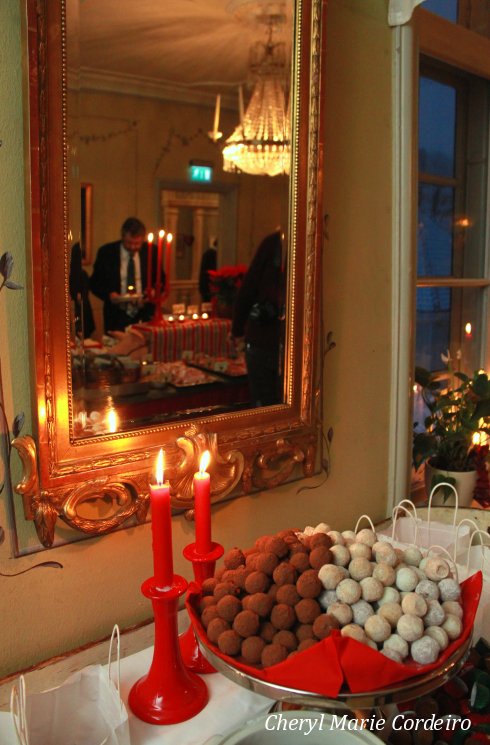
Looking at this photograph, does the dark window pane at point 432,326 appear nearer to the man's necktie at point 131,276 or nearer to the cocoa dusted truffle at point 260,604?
the man's necktie at point 131,276

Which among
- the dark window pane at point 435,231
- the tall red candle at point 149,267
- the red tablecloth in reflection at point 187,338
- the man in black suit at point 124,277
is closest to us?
the man in black suit at point 124,277

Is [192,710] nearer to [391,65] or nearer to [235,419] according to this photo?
[235,419]

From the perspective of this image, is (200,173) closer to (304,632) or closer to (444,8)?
(444,8)

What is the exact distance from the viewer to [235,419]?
48.6 inches

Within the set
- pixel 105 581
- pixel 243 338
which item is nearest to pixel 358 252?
pixel 243 338

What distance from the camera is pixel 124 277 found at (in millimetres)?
1418

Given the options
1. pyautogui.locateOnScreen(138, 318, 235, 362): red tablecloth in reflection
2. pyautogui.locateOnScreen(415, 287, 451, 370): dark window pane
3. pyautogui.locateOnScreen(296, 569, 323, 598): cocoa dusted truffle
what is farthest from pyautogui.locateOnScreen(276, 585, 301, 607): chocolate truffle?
pyautogui.locateOnScreen(415, 287, 451, 370): dark window pane

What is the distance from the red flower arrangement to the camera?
155 centimetres

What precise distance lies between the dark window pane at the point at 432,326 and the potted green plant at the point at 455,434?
11cm

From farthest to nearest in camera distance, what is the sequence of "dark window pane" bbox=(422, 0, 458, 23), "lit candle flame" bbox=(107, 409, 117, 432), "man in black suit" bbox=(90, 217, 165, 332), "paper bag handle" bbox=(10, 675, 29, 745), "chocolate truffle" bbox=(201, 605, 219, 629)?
"dark window pane" bbox=(422, 0, 458, 23) → "man in black suit" bbox=(90, 217, 165, 332) → "lit candle flame" bbox=(107, 409, 117, 432) → "chocolate truffle" bbox=(201, 605, 219, 629) → "paper bag handle" bbox=(10, 675, 29, 745)

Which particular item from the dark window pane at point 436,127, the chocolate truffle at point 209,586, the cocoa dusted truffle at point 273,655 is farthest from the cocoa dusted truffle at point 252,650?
the dark window pane at point 436,127

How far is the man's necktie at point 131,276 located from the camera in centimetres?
143

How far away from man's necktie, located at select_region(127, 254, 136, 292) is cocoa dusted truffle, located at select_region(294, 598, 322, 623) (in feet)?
2.75

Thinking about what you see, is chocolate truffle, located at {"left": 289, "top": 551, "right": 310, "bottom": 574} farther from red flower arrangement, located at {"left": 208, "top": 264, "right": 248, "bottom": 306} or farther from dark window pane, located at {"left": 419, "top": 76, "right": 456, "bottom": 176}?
dark window pane, located at {"left": 419, "top": 76, "right": 456, "bottom": 176}
